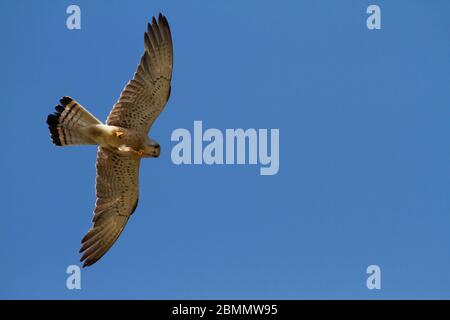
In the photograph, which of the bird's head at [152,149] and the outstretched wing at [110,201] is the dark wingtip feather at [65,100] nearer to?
the outstretched wing at [110,201]

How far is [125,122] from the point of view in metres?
9.29

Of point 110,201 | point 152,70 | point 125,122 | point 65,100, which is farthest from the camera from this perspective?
point 110,201

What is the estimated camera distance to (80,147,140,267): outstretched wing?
944 cm

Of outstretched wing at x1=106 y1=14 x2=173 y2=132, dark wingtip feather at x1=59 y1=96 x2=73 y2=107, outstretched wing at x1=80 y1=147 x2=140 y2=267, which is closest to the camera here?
dark wingtip feather at x1=59 y1=96 x2=73 y2=107

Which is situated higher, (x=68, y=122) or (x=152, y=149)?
(x=68, y=122)

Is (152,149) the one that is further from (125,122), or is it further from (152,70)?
(152,70)

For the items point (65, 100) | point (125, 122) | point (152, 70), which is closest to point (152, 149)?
point (125, 122)

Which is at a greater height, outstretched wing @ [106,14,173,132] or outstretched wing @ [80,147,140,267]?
outstretched wing @ [106,14,173,132]

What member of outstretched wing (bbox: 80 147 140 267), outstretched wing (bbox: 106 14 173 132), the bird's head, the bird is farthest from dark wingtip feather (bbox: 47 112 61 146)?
the bird's head

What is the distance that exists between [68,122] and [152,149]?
0.86 metres

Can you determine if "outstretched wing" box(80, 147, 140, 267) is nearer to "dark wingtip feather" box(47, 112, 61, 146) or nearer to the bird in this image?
the bird

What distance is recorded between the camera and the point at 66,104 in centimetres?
908
